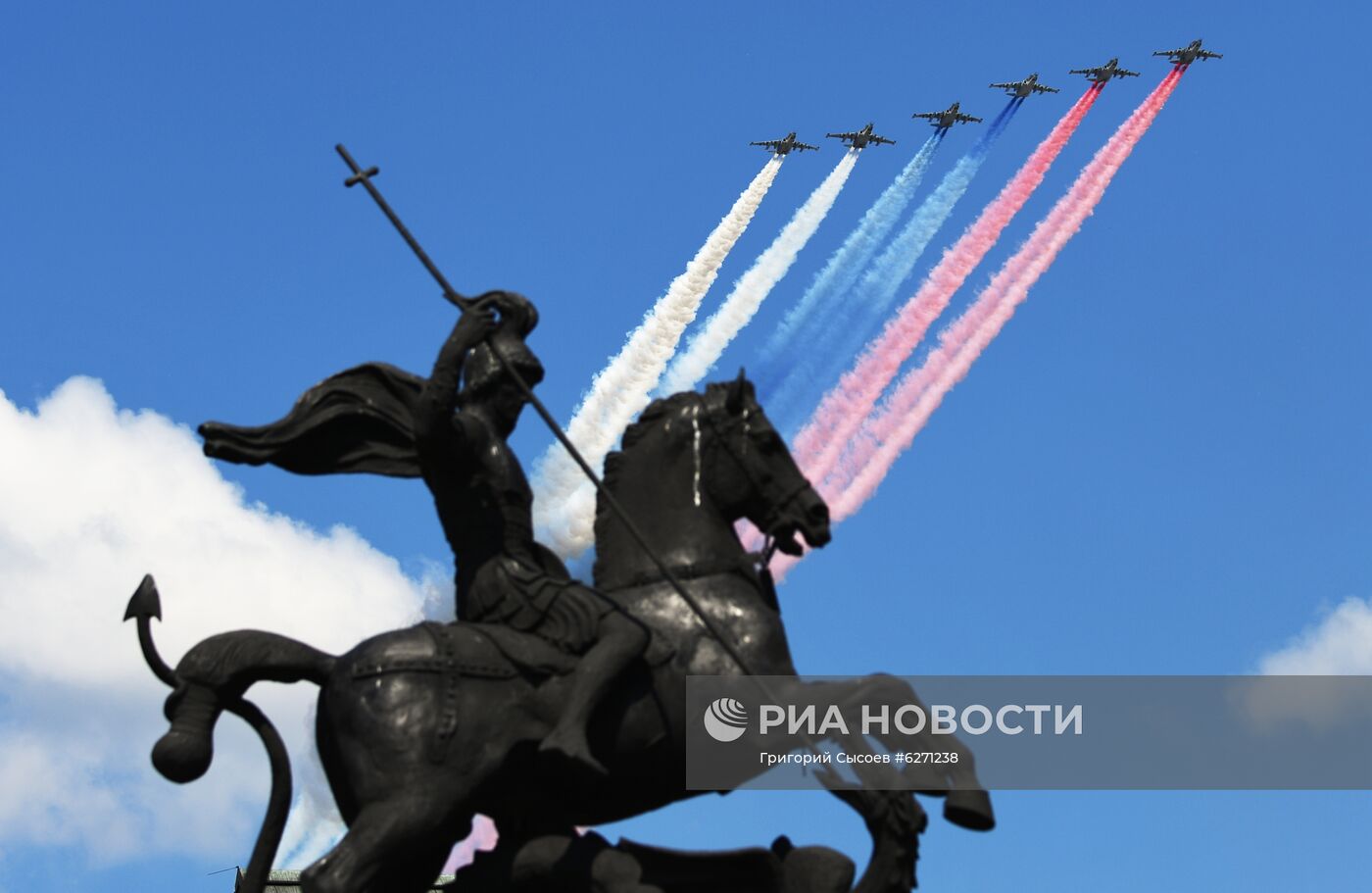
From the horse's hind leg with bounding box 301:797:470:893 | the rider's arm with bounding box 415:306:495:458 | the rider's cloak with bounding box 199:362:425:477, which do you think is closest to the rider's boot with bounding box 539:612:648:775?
the horse's hind leg with bounding box 301:797:470:893

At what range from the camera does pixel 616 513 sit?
1880 cm

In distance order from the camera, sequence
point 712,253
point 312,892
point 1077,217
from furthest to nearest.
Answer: point 1077,217, point 712,253, point 312,892

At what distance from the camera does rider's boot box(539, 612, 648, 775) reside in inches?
673

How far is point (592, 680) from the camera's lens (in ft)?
57.4

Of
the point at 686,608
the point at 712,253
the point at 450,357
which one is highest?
the point at 712,253

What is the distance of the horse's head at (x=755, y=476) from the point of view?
1873cm

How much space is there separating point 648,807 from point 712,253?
2385 inches

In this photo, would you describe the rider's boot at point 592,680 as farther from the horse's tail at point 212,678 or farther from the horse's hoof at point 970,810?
the horse's hoof at point 970,810

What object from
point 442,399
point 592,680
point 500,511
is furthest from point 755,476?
point 442,399

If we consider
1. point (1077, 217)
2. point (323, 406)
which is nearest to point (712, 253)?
point (1077, 217)

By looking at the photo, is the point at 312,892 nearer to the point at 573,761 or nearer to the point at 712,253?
the point at 573,761

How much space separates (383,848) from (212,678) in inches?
81.1

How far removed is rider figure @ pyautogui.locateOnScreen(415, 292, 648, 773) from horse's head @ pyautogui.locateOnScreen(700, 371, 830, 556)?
56.8 inches

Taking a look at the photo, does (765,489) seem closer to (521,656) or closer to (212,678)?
(521,656)
